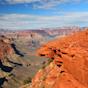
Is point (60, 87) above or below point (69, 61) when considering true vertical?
below

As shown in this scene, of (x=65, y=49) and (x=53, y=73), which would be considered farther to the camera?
(x=53, y=73)

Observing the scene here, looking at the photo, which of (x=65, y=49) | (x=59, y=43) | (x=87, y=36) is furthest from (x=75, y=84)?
(x=59, y=43)

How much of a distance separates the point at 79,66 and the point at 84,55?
5.24 ft

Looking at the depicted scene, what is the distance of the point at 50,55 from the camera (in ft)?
189

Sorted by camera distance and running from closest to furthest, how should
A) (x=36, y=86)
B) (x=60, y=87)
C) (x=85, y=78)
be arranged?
(x=85, y=78)
(x=60, y=87)
(x=36, y=86)

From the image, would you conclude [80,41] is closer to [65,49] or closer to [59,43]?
[65,49]

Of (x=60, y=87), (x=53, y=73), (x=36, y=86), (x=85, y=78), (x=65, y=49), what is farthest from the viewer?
(x=36, y=86)

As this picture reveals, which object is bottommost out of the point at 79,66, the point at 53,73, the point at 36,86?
the point at 36,86

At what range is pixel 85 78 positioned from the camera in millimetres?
38625

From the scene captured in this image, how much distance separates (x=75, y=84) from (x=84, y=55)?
4036 millimetres

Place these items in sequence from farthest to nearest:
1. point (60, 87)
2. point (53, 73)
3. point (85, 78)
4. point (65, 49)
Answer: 1. point (53, 73)
2. point (65, 49)
3. point (60, 87)
4. point (85, 78)

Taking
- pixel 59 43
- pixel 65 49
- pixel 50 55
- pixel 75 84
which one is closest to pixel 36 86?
A: pixel 50 55

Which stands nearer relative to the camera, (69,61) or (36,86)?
(69,61)

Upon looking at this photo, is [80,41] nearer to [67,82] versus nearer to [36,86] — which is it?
[67,82]
